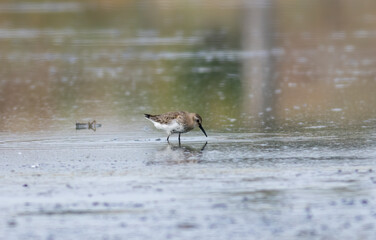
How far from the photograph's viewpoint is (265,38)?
42.1m

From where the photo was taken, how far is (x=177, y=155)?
14.7 m

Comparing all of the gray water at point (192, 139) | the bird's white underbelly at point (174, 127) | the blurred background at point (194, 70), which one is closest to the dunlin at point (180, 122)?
the bird's white underbelly at point (174, 127)

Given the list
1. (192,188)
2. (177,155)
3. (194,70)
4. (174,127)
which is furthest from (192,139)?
(194,70)

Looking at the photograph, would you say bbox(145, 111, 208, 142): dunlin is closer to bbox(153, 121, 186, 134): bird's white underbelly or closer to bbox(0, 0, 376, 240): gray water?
bbox(153, 121, 186, 134): bird's white underbelly

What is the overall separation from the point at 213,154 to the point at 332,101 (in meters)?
7.91

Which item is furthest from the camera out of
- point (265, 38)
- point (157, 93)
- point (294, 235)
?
point (265, 38)

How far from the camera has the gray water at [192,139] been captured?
10320 mm

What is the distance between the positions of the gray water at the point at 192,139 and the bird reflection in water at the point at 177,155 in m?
0.03

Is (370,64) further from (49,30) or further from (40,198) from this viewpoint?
(49,30)

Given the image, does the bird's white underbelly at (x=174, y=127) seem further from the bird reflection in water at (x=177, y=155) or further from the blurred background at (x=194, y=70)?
the blurred background at (x=194, y=70)

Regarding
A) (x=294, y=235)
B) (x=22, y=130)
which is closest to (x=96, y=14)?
(x=22, y=130)

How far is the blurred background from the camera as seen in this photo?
20.1 meters

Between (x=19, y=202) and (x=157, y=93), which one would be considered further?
(x=157, y=93)

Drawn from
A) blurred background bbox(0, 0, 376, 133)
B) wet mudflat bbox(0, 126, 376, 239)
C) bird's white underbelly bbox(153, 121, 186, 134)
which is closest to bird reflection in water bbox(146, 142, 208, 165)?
wet mudflat bbox(0, 126, 376, 239)
